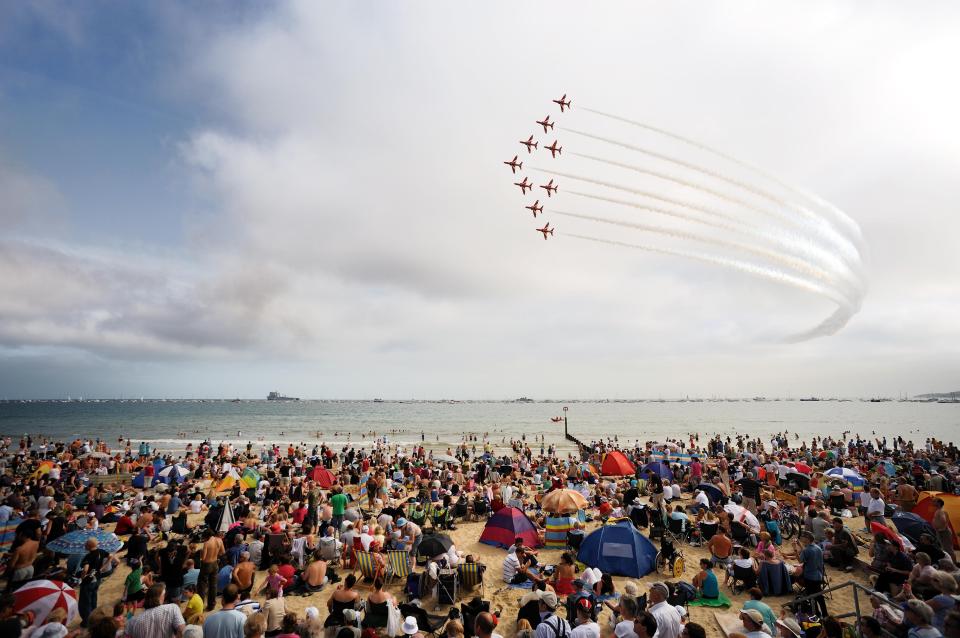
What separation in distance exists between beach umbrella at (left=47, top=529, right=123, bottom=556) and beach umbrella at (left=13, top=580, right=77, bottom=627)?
3353 mm

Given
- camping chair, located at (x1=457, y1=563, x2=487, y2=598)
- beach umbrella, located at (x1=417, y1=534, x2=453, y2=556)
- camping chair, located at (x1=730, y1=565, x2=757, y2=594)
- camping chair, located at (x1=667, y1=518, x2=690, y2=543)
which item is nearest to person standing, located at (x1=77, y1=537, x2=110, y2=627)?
beach umbrella, located at (x1=417, y1=534, x2=453, y2=556)

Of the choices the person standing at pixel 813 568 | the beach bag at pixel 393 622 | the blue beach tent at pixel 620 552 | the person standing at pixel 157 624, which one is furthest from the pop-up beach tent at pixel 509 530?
the person standing at pixel 157 624

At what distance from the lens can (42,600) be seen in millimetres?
6586

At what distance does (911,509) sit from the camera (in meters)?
13.5

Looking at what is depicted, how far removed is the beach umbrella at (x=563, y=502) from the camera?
12969mm

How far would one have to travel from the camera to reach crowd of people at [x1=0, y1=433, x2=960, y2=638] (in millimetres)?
6277

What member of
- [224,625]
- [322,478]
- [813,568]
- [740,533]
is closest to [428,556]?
[224,625]

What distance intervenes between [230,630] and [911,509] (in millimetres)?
18067

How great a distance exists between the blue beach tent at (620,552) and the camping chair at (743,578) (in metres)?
1.71

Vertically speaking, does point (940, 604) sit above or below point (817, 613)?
above

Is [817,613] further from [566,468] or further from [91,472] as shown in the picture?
[91,472]

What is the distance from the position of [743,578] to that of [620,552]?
2.57 metres

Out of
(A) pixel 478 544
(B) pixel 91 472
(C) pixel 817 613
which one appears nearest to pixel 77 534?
(A) pixel 478 544

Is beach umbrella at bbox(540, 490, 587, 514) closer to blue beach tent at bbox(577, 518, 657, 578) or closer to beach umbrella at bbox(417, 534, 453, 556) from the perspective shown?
blue beach tent at bbox(577, 518, 657, 578)
